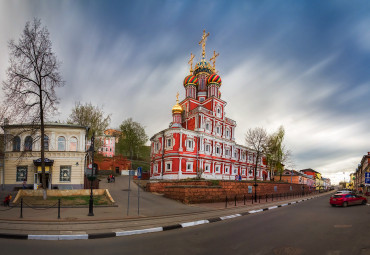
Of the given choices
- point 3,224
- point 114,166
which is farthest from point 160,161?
point 3,224

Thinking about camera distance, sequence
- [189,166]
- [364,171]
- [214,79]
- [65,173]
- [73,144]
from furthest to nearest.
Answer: [364,171], [214,79], [189,166], [73,144], [65,173]

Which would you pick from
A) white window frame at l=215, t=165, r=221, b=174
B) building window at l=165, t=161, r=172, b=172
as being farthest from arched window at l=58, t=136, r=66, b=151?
white window frame at l=215, t=165, r=221, b=174

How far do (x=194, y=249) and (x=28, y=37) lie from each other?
72.8 feet

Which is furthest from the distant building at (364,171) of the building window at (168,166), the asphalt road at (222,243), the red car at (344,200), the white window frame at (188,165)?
the asphalt road at (222,243)

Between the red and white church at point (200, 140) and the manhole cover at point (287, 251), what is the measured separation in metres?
35.0

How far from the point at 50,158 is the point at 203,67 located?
4111cm

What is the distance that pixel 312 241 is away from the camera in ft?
30.1

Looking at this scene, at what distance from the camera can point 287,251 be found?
7.87 metres

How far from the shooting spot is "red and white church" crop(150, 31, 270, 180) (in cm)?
4716

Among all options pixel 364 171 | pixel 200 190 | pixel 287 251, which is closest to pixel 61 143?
pixel 200 190

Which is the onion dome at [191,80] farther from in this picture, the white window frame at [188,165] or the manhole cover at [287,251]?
the manhole cover at [287,251]

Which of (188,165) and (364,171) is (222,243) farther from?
(364,171)

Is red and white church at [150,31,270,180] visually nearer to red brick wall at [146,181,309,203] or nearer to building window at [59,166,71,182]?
red brick wall at [146,181,309,203]

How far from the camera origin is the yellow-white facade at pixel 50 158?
27.8 m
